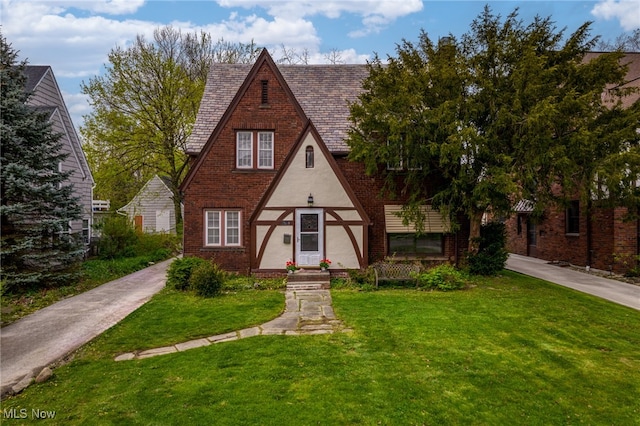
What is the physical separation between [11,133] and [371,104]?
11.4 m

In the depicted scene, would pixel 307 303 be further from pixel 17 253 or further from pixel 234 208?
pixel 17 253

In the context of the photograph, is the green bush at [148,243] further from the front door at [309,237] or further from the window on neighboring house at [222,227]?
the front door at [309,237]

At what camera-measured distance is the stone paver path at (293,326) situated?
721 cm

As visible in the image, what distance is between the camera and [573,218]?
17953mm

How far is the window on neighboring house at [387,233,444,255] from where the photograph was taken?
49.5 feet

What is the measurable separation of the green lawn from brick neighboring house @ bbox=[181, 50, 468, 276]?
4634mm

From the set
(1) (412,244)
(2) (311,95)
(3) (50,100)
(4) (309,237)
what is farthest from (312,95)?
(3) (50,100)

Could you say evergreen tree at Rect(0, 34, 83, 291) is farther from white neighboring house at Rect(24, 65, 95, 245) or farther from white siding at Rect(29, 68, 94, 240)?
white siding at Rect(29, 68, 94, 240)

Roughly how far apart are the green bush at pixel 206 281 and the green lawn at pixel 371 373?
70.5 inches

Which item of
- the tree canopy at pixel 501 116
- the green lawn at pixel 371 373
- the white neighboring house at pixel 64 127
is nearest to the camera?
the green lawn at pixel 371 373

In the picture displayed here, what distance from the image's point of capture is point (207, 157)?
14.5 metres

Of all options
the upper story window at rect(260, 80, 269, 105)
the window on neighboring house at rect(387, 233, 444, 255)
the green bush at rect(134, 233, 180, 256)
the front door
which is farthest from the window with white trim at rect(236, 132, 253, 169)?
the green bush at rect(134, 233, 180, 256)

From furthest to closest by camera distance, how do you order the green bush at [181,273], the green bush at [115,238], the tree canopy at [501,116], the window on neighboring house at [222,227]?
the green bush at [115,238] → the window on neighboring house at [222,227] → the green bush at [181,273] → the tree canopy at [501,116]

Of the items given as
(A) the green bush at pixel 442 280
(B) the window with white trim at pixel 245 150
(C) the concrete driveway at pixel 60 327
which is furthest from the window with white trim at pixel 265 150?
(A) the green bush at pixel 442 280
